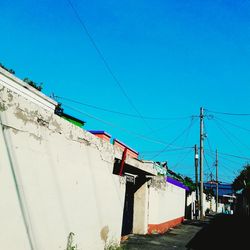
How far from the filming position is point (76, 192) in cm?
715

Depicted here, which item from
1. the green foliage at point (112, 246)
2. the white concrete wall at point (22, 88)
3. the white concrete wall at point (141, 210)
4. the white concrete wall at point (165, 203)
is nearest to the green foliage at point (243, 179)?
the white concrete wall at point (165, 203)

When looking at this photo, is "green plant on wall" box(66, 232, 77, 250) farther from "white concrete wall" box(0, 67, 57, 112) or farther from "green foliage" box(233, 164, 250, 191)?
"green foliage" box(233, 164, 250, 191)

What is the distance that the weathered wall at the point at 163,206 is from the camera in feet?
50.0

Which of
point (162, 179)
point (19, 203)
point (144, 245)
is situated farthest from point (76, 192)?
point (162, 179)

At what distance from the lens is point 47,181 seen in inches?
239

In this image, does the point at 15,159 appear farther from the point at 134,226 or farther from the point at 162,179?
A: the point at 162,179

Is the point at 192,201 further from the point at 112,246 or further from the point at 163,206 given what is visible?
the point at 112,246

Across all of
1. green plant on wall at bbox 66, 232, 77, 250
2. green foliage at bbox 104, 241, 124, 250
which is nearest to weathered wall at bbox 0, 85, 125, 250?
green plant on wall at bbox 66, 232, 77, 250

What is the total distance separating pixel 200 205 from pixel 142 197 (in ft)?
60.0

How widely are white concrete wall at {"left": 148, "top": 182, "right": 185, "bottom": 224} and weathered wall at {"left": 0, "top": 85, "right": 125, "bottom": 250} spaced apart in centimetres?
669

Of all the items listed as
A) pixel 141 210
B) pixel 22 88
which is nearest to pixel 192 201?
pixel 141 210

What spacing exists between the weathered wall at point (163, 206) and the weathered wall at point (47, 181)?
21.8ft

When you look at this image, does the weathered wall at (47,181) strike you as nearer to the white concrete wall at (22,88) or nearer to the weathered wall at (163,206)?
the white concrete wall at (22,88)

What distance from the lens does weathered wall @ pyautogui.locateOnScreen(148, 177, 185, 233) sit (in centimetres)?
1523
